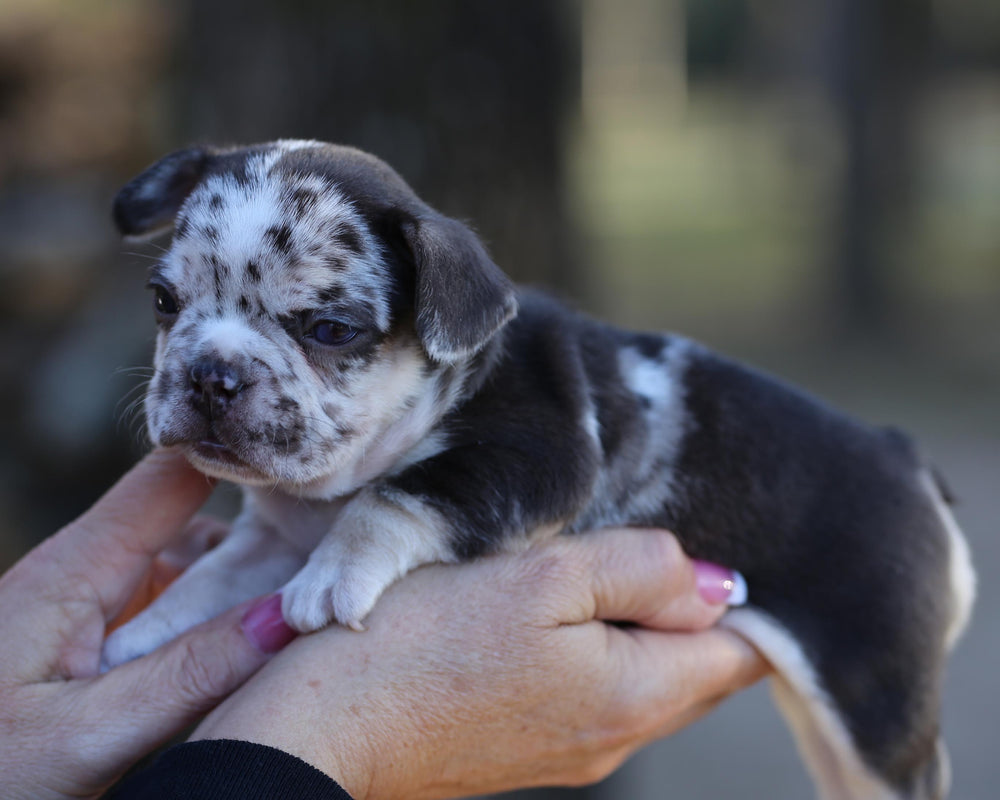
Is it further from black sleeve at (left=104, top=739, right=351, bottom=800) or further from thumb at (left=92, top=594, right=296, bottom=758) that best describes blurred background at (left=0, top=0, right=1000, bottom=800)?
black sleeve at (left=104, top=739, right=351, bottom=800)

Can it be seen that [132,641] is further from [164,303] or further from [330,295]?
[330,295]

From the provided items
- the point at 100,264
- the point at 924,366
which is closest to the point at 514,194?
the point at 100,264

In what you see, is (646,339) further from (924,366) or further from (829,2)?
(829,2)

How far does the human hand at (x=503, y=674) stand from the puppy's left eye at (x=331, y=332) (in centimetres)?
61

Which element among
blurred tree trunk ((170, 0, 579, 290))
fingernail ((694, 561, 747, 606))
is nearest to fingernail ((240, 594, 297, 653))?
fingernail ((694, 561, 747, 606))

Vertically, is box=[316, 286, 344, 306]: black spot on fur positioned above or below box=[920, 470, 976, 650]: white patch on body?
above

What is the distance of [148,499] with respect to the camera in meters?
2.84

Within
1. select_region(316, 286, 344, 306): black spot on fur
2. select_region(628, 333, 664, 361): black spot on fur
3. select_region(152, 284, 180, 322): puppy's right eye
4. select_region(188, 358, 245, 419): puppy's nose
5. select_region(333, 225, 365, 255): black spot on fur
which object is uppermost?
select_region(333, 225, 365, 255): black spot on fur

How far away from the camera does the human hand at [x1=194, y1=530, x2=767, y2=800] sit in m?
2.50

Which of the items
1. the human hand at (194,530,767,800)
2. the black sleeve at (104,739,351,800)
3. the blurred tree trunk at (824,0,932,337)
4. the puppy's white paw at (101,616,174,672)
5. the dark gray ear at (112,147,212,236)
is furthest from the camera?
the blurred tree trunk at (824,0,932,337)

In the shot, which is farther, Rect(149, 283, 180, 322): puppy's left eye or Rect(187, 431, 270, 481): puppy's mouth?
A: Rect(149, 283, 180, 322): puppy's left eye

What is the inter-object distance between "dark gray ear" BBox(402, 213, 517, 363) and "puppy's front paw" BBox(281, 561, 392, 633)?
555 mm

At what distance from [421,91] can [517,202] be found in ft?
2.17

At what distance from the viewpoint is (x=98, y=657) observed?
2793mm
